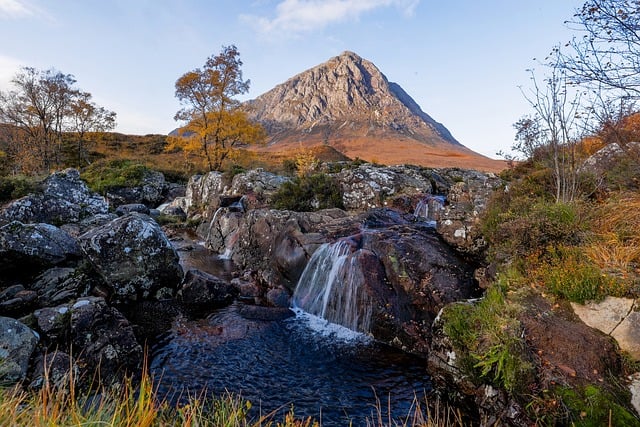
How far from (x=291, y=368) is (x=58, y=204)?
1323 centimetres

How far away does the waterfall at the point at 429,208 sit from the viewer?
544 inches

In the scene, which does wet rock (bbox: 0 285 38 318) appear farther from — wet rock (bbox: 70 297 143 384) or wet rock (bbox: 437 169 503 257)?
wet rock (bbox: 437 169 503 257)

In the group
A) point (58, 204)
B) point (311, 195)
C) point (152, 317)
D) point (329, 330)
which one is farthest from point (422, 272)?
point (58, 204)

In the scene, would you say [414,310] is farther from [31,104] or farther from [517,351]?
[31,104]

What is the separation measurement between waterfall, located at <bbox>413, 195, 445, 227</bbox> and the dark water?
24.3ft

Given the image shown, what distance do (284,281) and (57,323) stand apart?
236 inches

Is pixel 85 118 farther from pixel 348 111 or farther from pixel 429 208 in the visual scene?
pixel 348 111

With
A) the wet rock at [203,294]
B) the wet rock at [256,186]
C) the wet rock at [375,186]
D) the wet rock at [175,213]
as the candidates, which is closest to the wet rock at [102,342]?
the wet rock at [203,294]

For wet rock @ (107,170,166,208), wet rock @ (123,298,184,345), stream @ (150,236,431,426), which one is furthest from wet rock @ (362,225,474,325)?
wet rock @ (107,170,166,208)

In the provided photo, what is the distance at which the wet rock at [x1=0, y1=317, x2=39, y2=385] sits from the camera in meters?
5.00

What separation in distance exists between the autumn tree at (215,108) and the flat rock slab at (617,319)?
25.4 metres

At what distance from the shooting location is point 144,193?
26.3 m

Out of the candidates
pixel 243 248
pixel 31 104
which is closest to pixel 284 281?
pixel 243 248

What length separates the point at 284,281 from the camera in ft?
35.6
